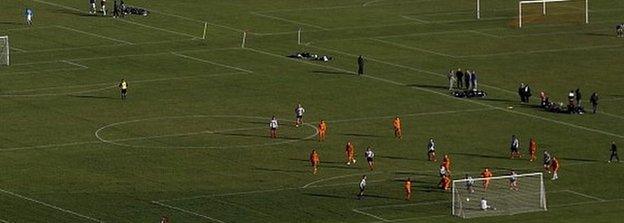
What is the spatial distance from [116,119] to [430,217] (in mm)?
43904

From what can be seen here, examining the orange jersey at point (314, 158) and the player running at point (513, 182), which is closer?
the player running at point (513, 182)

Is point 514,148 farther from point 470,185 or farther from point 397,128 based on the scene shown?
point 470,185

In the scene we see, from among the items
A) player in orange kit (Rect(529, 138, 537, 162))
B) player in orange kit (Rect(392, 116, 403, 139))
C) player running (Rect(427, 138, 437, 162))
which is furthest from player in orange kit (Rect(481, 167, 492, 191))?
player in orange kit (Rect(392, 116, 403, 139))

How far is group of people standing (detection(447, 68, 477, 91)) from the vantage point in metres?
194

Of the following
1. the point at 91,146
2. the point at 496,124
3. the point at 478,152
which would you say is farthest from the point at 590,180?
the point at 91,146

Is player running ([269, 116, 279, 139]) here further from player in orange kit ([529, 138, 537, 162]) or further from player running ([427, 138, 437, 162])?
player in orange kit ([529, 138, 537, 162])

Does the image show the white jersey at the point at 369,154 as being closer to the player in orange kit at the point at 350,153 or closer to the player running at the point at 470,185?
the player in orange kit at the point at 350,153

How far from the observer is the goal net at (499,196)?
145m

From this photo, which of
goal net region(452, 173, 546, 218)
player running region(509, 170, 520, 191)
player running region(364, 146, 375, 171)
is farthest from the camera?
player running region(364, 146, 375, 171)

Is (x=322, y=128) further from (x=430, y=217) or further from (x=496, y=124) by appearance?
(x=430, y=217)

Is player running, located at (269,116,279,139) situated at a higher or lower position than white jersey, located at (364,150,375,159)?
higher

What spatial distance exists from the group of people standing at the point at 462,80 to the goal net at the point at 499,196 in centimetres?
4417

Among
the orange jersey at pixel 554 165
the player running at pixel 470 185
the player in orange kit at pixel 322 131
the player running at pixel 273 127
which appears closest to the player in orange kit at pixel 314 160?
the player in orange kit at pixel 322 131

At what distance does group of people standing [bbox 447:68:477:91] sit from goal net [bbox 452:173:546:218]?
44.2 metres
